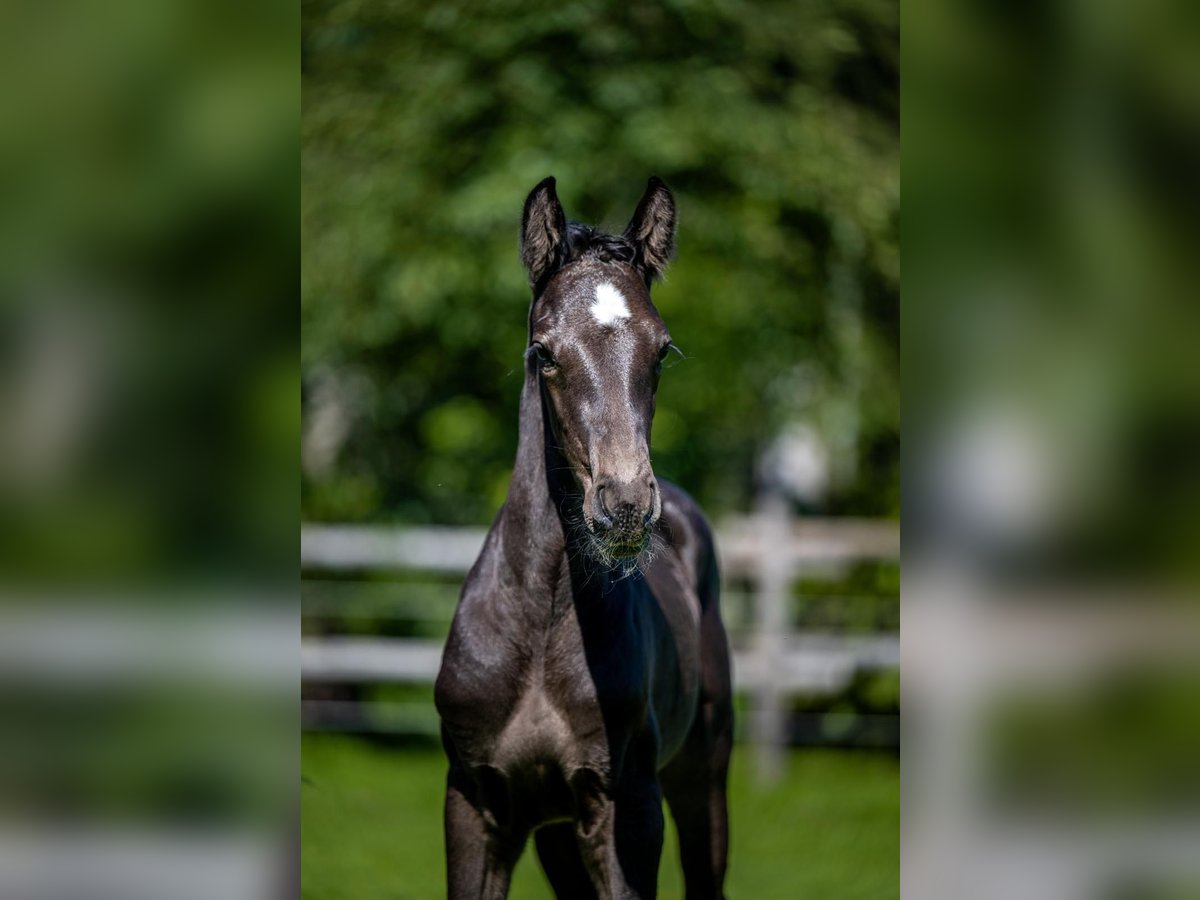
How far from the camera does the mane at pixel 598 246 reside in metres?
2.96

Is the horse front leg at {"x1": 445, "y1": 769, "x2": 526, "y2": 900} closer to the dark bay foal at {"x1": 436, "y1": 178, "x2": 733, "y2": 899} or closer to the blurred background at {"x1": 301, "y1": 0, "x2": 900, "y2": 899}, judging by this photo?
the dark bay foal at {"x1": 436, "y1": 178, "x2": 733, "y2": 899}

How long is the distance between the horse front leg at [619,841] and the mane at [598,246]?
122 cm

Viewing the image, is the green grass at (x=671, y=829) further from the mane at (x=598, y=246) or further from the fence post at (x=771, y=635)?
the mane at (x=598, y=246)

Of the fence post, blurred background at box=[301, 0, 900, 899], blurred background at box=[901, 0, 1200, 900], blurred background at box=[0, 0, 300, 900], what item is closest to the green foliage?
blurred background at box=[301, 0, 900, 899]

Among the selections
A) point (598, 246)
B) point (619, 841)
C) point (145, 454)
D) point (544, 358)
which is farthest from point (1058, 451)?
point (619, 841)

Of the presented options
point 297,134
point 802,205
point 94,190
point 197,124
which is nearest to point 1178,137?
point 297,134

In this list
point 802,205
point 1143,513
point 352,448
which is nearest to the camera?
point 1143,513

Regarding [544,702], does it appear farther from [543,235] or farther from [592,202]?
[592,202]

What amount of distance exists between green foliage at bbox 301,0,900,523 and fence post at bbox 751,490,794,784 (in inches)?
25.1

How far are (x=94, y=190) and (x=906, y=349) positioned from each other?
1.04 m

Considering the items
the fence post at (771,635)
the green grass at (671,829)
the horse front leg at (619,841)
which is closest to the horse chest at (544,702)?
the horse front leg at (619,841)

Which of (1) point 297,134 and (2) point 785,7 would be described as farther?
(2) point 785,7

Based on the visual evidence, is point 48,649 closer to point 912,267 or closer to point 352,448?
point 912,267

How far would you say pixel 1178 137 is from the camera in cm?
162
